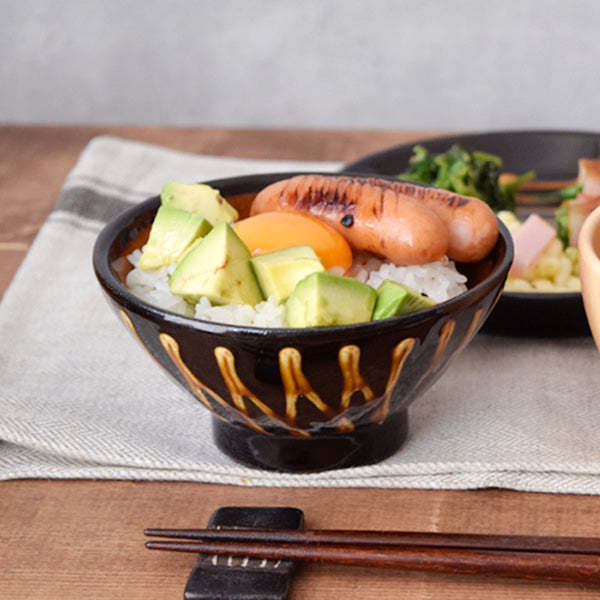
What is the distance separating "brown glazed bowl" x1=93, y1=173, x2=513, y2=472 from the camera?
774mm

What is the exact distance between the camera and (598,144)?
1.57 m

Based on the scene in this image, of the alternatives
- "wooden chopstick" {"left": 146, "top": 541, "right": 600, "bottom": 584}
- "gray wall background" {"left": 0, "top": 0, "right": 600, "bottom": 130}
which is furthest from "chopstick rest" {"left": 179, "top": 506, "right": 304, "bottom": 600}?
"gray wall background" {"left": 0, "top": 0, "right": 600, "bottom": 130}

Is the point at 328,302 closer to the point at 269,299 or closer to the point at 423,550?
the point at 269,299

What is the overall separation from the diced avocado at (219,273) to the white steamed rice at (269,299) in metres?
0.01

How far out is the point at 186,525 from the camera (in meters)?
0.85

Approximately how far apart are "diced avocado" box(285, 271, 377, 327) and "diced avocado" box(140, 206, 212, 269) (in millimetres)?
149

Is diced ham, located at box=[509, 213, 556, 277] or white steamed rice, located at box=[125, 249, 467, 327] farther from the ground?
white steamed rice, located at box=[125, 249, 467, 327]

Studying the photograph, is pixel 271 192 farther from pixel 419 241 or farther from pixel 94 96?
pixel 94 96

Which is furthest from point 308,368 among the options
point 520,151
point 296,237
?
point 520,151

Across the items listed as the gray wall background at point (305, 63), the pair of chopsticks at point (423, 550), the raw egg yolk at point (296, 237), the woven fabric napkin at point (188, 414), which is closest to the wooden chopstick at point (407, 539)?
the pair of chopsticks at point (423, 550)

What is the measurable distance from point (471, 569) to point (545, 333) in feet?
1.53

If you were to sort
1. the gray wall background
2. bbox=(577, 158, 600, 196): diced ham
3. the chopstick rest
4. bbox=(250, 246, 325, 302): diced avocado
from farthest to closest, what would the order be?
the gray wall background < bbox=(577, 158, 600, 196): diced ham < bbox=(250, 246, 325, 302): diced avocado < the chopstick rest

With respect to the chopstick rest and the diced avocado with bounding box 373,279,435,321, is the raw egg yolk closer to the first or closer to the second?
the diced avocado with bounding box 373,279,435,321

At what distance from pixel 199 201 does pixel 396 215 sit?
0.23 metres
